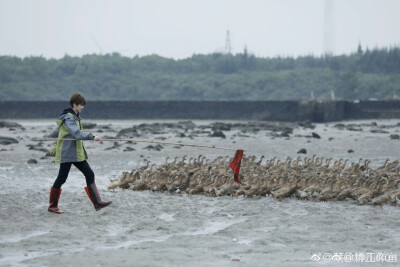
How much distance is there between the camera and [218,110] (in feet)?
210

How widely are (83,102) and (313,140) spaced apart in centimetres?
2201

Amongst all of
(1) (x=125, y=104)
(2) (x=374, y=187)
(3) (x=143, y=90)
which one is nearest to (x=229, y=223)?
(2) (x=374, y=187)

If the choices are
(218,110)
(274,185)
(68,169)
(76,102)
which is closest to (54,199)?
(68,169)

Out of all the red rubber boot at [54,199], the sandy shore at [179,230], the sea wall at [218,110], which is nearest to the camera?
the sandy shore at [179,230]

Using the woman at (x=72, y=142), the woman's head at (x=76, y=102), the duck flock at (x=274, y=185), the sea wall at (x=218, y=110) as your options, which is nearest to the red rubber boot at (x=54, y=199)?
the woman at (x=72, y=142)

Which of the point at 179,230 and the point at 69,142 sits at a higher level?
the point at 69,142

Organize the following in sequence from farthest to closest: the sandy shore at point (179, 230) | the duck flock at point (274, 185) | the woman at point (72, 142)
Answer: the duck flock at point (274, 185) → the woman at point (72, 142) → the sandy shore at point (179, 230)

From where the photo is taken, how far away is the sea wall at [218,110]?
59.5 meters

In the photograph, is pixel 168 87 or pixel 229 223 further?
pixel 168 87

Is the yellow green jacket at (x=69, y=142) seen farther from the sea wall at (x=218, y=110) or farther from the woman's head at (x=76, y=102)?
the sea wall at (x=218, y=110)

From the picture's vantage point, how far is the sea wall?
59.5 meters

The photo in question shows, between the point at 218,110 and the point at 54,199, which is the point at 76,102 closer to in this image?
the point at 54,199

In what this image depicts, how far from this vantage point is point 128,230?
9.26 metres

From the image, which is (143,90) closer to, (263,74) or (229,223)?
(263,74)
